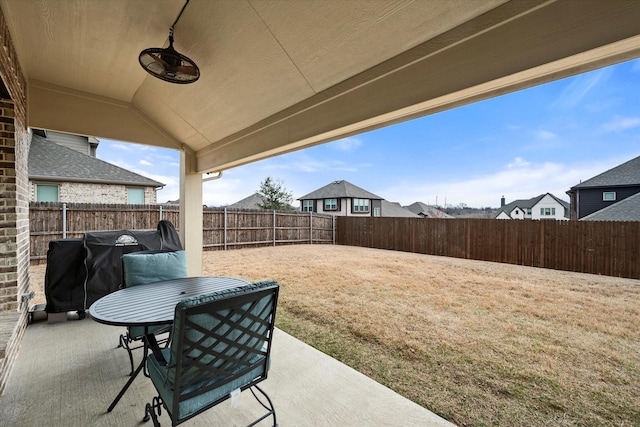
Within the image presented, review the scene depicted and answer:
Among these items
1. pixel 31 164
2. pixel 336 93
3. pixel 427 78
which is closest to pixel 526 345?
pixel 427 78

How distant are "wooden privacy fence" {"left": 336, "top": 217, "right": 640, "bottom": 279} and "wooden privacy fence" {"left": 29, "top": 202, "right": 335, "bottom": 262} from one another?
3409mm

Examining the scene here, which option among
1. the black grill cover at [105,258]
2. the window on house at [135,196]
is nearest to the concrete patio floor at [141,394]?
the black grill cover at [105,258]

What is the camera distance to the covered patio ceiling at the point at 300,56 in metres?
1.35

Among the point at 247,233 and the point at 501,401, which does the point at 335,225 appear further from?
the point at 501,401

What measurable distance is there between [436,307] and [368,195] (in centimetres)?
2006

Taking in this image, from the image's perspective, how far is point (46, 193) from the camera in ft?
30.9

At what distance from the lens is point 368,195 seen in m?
24.1

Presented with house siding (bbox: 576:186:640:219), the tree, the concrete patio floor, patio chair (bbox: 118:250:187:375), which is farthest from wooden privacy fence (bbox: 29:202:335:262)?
house siding (bbox: 576:186:640:219)

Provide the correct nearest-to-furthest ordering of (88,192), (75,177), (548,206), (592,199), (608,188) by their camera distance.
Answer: (75,177) → (88,192) → (608,188) → (592,199) → (548,206)

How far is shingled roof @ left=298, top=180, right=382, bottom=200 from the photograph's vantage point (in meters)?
22.6

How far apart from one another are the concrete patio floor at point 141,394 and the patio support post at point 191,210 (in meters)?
2.17

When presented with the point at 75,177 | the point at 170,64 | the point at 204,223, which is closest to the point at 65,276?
the point at 170,64

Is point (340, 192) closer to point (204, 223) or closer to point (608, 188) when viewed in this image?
point (204, 223)

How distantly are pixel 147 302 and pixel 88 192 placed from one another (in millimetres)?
10952
